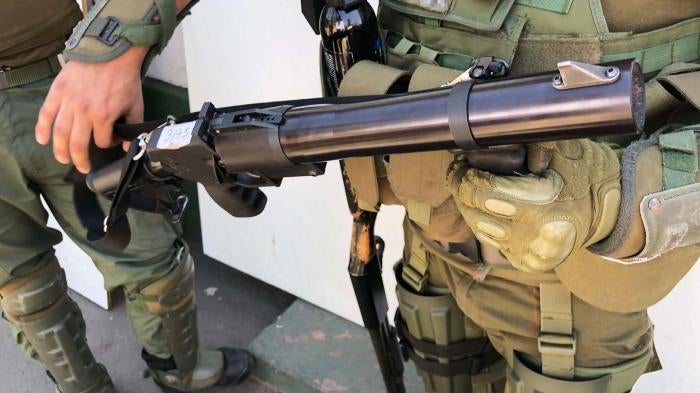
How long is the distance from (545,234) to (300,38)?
110 centimetres

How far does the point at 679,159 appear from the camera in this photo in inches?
31.2

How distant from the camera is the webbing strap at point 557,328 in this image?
0.99m

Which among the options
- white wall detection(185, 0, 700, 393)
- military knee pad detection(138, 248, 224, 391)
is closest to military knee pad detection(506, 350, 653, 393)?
white wall detection(185, 0, 700, 393)

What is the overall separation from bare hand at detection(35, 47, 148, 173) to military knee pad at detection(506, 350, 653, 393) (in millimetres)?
757

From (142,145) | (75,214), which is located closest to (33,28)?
(75,214)

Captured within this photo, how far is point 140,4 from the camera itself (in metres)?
1.03

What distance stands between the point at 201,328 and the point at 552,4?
5.56 feet

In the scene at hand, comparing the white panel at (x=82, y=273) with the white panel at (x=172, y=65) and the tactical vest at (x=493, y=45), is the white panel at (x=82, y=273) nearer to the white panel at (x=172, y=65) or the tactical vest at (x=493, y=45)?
the white panel at (x=172, y=65)

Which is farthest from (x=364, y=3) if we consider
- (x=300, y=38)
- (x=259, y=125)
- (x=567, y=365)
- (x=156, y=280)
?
(x=156, y=280)

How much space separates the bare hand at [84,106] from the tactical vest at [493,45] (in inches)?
13.9

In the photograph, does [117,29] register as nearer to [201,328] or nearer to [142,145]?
[142,145]

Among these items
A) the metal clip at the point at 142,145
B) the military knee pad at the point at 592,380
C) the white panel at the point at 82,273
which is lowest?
the white panel at the point at 82,273

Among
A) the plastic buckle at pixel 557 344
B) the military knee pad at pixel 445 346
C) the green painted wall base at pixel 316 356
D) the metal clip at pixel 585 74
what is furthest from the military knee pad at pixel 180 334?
the metal clip at pixel 585 74

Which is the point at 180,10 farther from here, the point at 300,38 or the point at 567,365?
the point at 567,365
